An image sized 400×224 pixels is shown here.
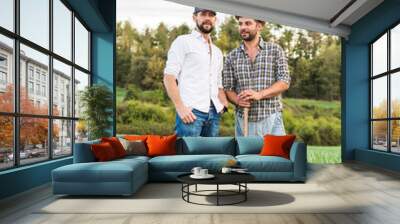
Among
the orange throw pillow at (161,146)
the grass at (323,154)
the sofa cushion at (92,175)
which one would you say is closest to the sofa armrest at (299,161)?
the orange throw pillow at (161,146)

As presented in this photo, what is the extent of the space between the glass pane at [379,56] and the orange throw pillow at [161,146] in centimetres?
524

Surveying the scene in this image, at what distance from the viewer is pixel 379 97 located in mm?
9523

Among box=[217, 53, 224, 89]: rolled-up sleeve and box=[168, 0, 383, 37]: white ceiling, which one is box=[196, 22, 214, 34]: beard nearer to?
box=[217, 53, 224, 89]: rolled-up sleeve

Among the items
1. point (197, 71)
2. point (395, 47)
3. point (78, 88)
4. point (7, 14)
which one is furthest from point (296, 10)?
point (7, 14)

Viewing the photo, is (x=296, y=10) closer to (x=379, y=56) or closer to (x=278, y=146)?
(x=379, y=56)

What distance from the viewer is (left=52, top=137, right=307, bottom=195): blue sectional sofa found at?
5.08m

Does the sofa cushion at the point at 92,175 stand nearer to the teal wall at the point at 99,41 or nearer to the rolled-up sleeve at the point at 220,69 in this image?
the teal wall at the point at 99,41

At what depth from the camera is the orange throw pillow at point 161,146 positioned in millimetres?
6949

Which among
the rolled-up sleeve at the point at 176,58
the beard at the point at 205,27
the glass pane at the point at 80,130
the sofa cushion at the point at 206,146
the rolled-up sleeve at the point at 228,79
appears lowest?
the sofa cushion at the point at 206,146

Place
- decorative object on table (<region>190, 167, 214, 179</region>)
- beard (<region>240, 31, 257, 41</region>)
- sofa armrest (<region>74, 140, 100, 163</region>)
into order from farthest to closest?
beard (<region>240, 31, 257, 41</region>) → sofa armrest (<region>74, 140, 100, 163</region>) → decorative object on table (<region>190, 167, 214, 179</region>)

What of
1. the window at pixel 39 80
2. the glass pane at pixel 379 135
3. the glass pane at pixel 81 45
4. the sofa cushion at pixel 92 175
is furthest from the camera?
the glass pane at pixel 379 135

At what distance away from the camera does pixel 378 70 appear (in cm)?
959

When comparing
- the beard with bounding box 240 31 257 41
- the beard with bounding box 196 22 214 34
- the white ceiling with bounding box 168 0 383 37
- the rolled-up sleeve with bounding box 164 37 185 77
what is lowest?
the rolled-up sleeve with bounding box 164 37 185 77

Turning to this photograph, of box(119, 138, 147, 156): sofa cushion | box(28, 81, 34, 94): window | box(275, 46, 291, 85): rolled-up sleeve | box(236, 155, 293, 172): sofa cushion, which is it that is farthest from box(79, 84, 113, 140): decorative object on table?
box(275, 46, 291, 85): rolled-up sleeve
